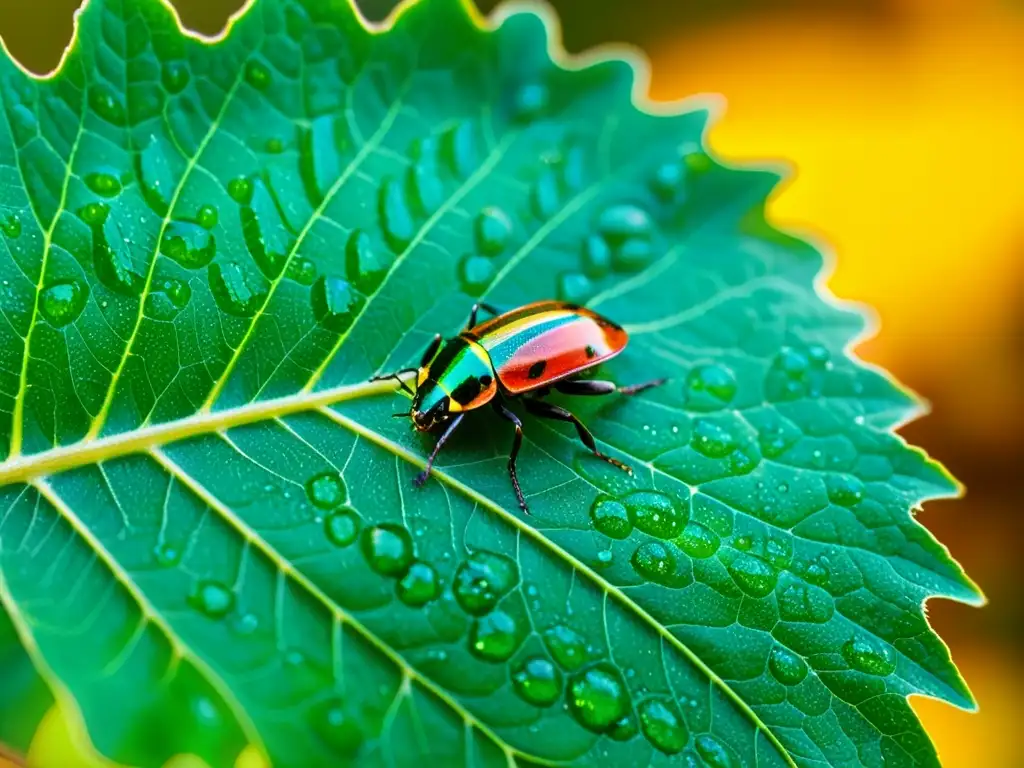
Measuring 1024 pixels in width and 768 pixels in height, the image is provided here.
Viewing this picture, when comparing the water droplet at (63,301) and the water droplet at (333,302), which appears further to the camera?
the water droplet at (333,302)

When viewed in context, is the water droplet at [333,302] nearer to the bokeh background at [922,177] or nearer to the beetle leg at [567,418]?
the beetle leg at [567,418]

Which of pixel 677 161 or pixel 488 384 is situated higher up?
pixel 677 161

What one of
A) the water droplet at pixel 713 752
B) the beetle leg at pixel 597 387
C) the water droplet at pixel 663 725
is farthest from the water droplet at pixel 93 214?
the water droplet at pixel 713 752

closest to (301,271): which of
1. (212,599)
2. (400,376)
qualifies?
(400,376)

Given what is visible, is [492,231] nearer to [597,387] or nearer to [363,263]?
[363,263]

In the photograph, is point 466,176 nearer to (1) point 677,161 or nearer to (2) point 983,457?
(1) point 677,161

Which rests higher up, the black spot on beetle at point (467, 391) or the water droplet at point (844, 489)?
the water droplet at point (844, 489)

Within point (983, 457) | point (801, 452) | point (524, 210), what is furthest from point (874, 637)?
point (983, 457)
